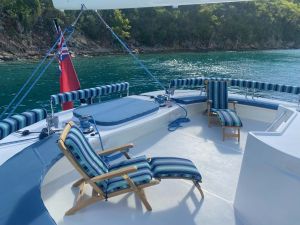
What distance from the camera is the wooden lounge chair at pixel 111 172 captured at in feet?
9.30

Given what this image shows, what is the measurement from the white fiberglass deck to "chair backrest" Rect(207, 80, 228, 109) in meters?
1.35

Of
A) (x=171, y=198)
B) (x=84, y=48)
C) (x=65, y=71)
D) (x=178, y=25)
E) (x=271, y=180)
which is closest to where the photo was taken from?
(x=271, y=180)

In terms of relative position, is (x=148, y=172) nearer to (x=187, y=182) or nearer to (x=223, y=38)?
(x=187, y=182)

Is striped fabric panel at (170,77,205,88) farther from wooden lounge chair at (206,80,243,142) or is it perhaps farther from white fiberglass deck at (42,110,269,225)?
white fiberglass deck at (42,110,269,225)

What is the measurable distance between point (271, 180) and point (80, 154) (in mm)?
1725

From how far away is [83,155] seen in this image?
113 inches

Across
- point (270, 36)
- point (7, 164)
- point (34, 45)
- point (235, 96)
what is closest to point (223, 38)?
point (270, 36)

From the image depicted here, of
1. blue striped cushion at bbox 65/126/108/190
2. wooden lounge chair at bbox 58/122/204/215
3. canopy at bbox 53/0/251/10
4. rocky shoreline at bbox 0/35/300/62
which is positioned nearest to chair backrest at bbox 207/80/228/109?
canopy at bbox 53/0/251/10

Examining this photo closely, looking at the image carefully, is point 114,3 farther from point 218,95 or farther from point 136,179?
point 136,179

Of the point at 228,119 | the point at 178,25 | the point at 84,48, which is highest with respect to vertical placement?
the point at 228,119

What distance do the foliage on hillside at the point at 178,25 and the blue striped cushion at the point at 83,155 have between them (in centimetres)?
4679

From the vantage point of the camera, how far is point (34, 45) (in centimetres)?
4584

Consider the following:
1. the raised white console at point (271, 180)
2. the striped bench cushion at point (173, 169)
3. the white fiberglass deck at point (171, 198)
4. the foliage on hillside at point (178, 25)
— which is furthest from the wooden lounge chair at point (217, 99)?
the foliage on hillside at point (178, 25)

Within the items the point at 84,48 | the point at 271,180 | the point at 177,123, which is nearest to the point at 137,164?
the point at 271,180
